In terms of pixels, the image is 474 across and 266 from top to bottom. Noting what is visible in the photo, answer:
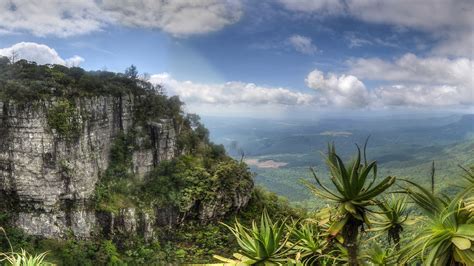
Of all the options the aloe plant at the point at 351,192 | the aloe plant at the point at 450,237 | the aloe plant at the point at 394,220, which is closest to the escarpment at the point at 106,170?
the aloe plant at the point at 394,220

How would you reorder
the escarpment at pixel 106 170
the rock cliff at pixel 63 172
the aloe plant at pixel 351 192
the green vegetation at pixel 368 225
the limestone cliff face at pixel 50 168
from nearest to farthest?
the green vegetation at pixel 368 225 → the aloe plant at pixel 351 192 → the limestone cliff face at pixel 50 168 → the rock cliff at pixel 63 172 → the escarpment at pixel 106 170

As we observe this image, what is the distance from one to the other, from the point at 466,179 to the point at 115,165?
43.7 metres

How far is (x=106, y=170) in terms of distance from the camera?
159 ft

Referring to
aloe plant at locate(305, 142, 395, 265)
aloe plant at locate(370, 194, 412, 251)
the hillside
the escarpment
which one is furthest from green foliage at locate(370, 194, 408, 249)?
the escarpment

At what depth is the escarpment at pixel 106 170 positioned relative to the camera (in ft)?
138

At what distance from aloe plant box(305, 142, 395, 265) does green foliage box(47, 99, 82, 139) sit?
124 ft

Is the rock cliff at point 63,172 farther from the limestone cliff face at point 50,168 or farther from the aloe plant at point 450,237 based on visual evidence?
the aloe plant at point 450,237

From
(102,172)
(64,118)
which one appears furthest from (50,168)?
(102,172)

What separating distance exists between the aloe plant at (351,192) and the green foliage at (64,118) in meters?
37.7

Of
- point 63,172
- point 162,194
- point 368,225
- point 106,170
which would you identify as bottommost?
point 162,194

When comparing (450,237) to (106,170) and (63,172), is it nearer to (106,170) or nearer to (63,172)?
(63,172)

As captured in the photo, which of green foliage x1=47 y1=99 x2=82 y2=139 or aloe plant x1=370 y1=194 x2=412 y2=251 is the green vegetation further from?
green foliage x1=47 y1=99 x2=82 y2=139

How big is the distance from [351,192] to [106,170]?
42525 mm

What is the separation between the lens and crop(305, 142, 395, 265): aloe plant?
32.3 feet
